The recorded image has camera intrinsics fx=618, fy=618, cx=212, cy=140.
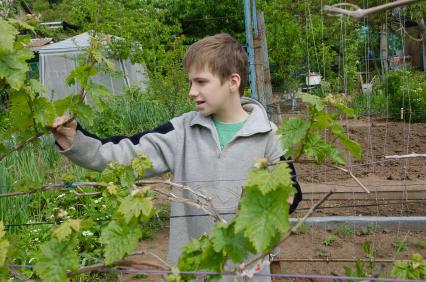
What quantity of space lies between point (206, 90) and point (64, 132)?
49 cm

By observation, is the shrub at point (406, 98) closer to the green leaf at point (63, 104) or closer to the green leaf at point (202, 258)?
the green leaf at point (63, 104)

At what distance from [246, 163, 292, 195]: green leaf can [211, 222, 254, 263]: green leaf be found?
131 mm

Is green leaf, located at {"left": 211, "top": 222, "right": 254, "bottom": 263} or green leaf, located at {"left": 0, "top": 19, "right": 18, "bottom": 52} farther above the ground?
green leaf, located at {"left": 0, "top": 19, "right": 18, "bottom": 52}

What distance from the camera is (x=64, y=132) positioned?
1913 millimetres

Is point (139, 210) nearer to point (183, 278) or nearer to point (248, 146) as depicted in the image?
point (183, 278)

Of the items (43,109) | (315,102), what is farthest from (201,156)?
(315,102)

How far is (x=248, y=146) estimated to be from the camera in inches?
84.8

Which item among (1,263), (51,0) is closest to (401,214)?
(1,263)

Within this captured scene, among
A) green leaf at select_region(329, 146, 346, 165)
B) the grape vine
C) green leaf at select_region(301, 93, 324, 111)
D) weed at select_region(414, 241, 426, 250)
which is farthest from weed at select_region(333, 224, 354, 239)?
green leaf at select_region(301, 93, 324, 111)

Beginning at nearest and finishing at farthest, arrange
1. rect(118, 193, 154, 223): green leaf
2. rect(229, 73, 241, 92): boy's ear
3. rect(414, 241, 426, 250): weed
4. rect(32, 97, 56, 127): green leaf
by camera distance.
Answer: rect(118, 193, 154, 223): green leaf
rect(32, 97, 56, 127): green leaf
rect(229, 73, 241, 92): boy's ear
rect(414, 241, 426, 250): weed

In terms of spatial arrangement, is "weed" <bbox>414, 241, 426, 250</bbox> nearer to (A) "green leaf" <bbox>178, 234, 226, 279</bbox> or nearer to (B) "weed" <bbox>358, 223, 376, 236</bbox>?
(B) "weed" <bbox>358, 223, 376, 236</bbox>

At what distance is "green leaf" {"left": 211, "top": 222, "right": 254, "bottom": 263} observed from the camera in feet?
4.36

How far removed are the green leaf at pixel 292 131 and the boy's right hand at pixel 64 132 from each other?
721 mm

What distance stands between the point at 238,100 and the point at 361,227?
2.44 meters
